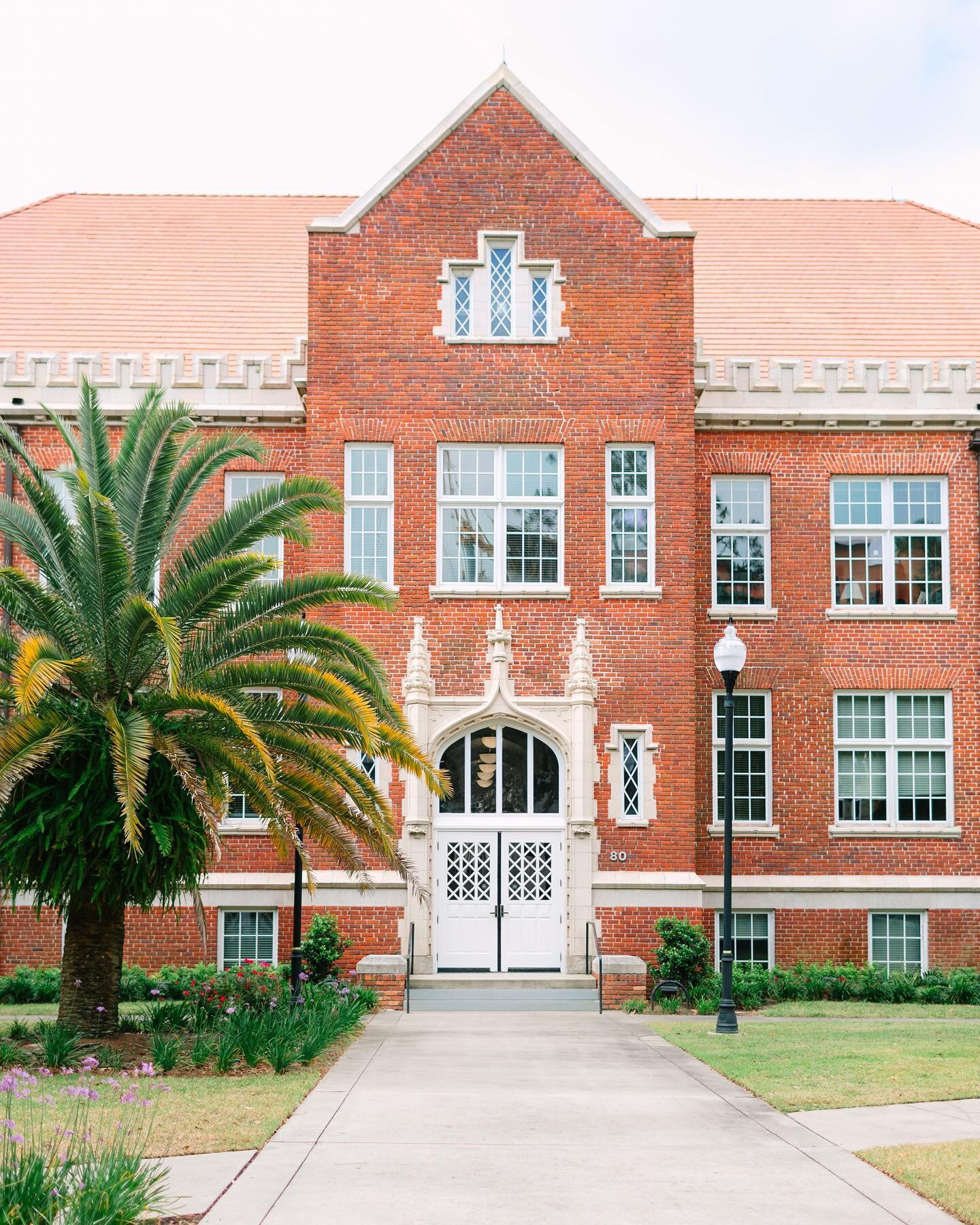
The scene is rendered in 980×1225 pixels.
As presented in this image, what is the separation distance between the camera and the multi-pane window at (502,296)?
23.6 m

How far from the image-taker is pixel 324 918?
2144 centimetres

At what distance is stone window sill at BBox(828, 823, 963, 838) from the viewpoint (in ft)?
78.0

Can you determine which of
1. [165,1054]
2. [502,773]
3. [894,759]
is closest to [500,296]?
[502,773]

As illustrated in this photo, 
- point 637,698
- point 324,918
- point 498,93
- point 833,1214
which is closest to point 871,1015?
point 637,698

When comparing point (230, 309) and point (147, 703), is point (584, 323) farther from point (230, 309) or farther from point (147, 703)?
point (147, 703)

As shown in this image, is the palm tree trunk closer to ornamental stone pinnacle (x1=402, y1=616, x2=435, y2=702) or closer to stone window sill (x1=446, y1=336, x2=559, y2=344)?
ornamental stone pinnacle (x1=402, y1=616, x2=435, y2=702)

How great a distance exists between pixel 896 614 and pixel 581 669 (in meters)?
5.80

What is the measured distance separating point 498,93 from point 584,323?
4154 millimetres

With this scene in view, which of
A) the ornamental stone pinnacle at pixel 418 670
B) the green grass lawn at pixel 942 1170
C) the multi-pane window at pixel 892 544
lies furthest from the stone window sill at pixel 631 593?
the green grass lawn at pixel 942 1170

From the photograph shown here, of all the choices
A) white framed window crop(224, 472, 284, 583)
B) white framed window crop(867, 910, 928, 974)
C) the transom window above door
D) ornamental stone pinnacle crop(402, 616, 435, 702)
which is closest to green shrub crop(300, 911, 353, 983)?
the transom window above door

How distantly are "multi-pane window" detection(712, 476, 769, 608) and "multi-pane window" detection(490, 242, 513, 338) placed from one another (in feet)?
14.8

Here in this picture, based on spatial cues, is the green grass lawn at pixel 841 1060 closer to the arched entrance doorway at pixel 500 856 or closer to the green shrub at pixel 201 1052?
the arched entrance doorway at pixel 500 856

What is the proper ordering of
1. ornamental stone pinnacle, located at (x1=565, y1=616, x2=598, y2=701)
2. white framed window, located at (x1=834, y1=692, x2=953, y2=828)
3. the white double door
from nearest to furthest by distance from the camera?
the white double door
ornamental stone pinnacle, located at (x1=565, y1=616, x2=598, y2=701)
white framed window, located at (x1=834, y1=692, x2=953, y2=828)

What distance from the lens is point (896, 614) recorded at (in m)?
24.3
